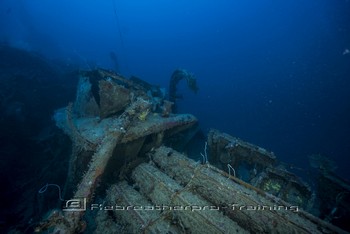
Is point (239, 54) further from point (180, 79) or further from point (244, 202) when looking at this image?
point (244, 202)

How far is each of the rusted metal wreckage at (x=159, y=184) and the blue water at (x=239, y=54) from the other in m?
6.41

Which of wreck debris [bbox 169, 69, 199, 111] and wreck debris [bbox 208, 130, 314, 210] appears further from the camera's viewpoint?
wreck debris [bbox 169, 69, 199, 111]

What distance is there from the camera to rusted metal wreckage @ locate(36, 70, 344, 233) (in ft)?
9.61

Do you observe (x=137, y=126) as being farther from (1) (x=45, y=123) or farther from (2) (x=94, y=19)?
(2) (x=94, y=19)

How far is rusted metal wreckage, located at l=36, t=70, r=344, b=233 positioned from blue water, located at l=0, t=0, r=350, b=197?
6.41m

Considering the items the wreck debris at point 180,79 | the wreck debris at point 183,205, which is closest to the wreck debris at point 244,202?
the wreck debris at point 183,205

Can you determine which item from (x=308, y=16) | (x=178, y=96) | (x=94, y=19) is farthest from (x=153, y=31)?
(x=178, y=96)

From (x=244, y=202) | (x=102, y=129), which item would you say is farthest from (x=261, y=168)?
(x=102, y=129)

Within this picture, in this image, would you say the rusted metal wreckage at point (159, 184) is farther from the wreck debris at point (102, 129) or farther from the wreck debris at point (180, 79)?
the wreck debris at point (180, 79)

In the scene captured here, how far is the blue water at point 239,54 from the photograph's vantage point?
3797 cm

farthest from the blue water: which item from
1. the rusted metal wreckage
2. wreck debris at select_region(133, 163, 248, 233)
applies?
wreck debris at select_region(133, 163, 248, 233)

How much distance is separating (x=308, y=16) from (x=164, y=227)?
128 m

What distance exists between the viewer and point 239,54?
10500 centimetres

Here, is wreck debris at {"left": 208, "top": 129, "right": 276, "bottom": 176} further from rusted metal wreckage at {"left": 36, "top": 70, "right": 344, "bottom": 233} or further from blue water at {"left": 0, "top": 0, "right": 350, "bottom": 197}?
blue water at {"left": 0, "top": 0, "right": 350, "bottom": 197}
